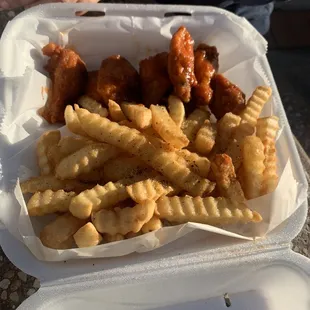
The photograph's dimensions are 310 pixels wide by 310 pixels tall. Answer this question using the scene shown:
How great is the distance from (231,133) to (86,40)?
72cm

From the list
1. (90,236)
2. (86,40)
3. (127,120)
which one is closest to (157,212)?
(90,236)

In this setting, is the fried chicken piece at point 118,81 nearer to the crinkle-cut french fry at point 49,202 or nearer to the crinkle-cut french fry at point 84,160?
the crinkle-cut french fry at point 84,160

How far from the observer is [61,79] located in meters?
1.82

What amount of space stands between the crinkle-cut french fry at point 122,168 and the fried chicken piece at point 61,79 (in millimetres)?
340

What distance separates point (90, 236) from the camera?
4.55 ft

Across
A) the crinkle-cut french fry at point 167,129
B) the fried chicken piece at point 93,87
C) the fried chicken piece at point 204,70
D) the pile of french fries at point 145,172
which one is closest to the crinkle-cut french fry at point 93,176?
the pile of french fries at point 145,172

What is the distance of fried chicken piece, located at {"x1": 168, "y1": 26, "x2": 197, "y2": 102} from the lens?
5.68 ft

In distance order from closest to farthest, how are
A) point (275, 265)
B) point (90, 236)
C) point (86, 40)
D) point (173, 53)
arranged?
point (90, 236) < point (275, 265) < point (173, 53) < point (86, 40)

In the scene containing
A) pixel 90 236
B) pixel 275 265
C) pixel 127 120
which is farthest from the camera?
pixel 127 120

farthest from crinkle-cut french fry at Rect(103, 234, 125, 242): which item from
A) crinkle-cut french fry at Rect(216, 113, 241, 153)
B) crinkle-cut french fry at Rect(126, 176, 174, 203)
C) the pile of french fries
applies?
crinkle-cut french fry at Rect(216, 113, 241, 153)

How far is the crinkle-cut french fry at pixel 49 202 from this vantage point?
1.45m

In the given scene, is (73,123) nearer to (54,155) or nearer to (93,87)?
(54,155)

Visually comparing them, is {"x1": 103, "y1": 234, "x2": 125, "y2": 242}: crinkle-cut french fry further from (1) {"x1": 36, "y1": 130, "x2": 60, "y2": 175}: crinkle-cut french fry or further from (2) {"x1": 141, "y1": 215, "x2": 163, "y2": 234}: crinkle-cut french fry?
(1) {"x1": 36, "y1": 130, "x2": 60, "y2": 175}: crinkle-cut french fry

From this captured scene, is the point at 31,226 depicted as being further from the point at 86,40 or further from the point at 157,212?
the point at 86,40
